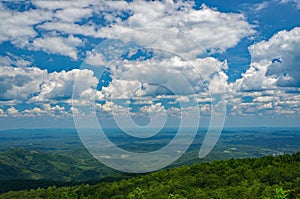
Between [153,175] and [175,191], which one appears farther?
[153,175]

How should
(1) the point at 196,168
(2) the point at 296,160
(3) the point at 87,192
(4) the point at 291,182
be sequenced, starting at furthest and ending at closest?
(3) the point at 87,192 → (1) the point at 196,168 → (2) the point at 296,160 → (4) the point at 291,182

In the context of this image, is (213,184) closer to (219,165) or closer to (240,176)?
(240,176)

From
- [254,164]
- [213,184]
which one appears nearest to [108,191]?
[213,184]

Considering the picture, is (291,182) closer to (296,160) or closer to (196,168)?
(296,160)

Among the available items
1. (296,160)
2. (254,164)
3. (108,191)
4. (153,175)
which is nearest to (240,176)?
(254,164)

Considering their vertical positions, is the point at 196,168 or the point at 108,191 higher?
the point at 196,168

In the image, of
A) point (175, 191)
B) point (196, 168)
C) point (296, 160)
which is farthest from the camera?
point (196, 168)
